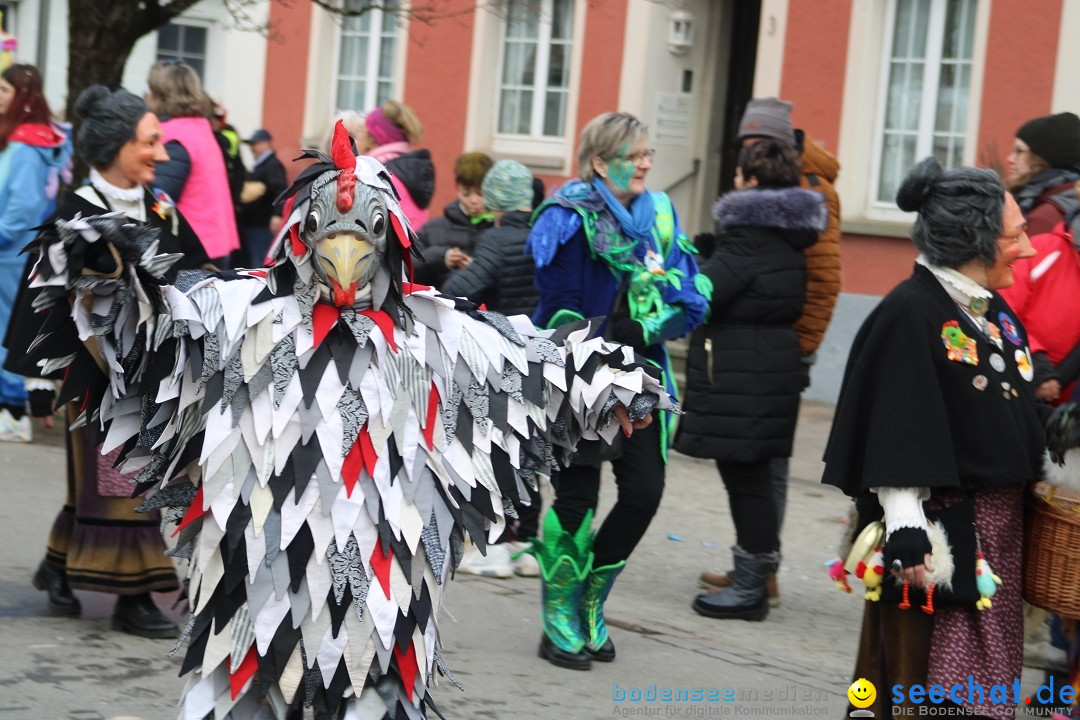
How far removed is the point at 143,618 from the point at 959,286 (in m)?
3.09

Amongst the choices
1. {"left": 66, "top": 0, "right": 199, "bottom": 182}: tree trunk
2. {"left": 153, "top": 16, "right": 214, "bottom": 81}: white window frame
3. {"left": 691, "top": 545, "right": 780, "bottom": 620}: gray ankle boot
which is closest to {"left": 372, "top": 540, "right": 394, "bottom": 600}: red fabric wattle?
{"left": 691, "top": 545, "right": 780, "bottom": 620}: gray ankle boot

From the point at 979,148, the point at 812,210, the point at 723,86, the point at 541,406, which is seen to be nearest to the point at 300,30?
the point at 723,86

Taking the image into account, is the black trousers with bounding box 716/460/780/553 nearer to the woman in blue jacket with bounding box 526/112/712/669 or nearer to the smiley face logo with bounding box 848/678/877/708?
the woman in blue jacket with bounding box 526/112/712/669

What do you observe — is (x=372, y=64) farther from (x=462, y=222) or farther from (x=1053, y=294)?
(x=1053, y=294)

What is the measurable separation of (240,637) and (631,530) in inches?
84.2

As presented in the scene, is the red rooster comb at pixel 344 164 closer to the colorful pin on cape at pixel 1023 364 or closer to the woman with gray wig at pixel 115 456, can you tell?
the woman with gray wig at pixel 115 456

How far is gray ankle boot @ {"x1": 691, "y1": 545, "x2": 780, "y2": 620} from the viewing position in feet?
20.2

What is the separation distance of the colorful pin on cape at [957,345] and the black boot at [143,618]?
2.96 m

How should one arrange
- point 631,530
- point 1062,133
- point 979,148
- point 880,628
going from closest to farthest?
point 880,628
point 631,530
point 1062,133
point 979,148

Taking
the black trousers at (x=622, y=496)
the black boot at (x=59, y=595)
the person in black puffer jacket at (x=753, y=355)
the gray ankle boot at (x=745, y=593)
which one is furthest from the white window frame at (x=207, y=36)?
the black trousers at (x=622, y=496)

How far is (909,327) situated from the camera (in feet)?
13.0

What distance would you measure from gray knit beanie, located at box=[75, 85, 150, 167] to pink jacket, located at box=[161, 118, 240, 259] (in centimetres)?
187

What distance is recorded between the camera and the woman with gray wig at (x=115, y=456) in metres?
5.11

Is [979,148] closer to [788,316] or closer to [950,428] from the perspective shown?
[788,316]
